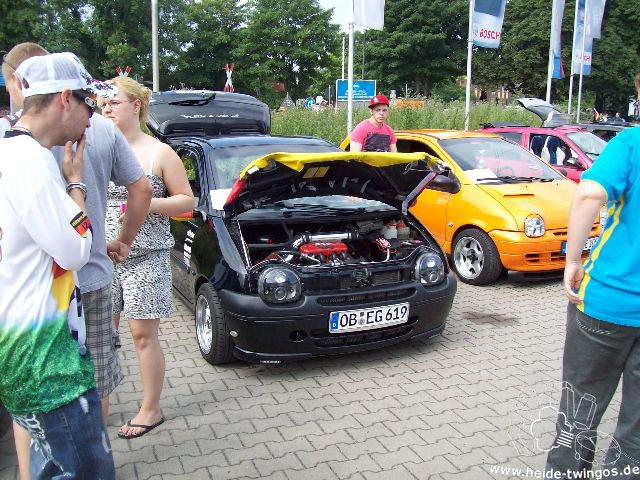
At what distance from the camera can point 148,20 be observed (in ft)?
149

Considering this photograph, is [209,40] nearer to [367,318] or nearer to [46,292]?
[367,318]

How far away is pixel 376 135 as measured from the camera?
7.32m

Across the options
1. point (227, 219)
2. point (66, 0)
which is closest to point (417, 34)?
point (66, 0)

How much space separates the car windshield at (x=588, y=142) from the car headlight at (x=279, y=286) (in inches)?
274

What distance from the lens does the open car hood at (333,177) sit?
13.2 feet

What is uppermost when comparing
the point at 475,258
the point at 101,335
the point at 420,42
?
the point at 420,42

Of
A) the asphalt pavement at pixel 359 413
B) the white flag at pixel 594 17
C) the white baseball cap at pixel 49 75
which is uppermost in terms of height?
the white flag at pixel 594 17

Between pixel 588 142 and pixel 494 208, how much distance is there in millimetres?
4153

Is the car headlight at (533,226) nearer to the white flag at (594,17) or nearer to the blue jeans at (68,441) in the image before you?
the blue jeans at (68,441)

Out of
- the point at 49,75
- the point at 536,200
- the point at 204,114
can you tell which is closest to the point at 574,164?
the point at 536,200

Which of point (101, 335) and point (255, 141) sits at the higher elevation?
point (255, 141)

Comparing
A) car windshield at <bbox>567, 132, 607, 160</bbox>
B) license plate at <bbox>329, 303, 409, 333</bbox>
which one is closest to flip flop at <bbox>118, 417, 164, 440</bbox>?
license plate at <bbox>329, 303, 409, 333</bbox>

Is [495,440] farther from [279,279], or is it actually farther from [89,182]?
[89,182]

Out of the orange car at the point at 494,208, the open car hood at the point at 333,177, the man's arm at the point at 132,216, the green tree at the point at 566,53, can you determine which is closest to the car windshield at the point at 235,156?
the open car hood at the point at 333,177
